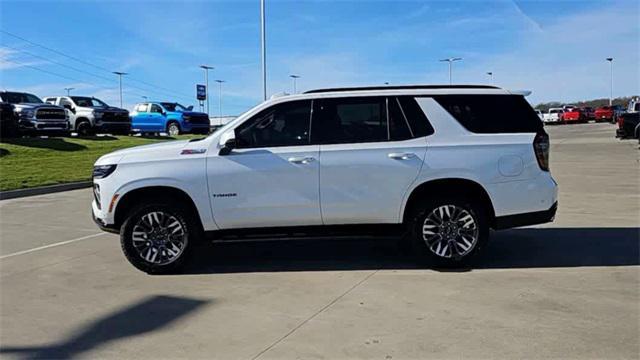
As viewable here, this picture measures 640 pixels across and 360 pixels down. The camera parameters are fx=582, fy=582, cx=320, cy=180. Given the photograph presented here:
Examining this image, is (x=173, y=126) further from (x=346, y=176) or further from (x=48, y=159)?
(x=346, y=176)

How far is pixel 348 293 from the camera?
5566 mm

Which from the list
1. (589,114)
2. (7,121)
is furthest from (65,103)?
(589,114)

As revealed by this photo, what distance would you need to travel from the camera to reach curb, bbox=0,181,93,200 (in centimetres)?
1376

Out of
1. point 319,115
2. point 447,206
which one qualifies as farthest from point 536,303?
point 319,115

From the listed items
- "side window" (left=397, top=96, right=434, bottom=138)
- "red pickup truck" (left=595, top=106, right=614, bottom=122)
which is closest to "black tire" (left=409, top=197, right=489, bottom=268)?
"side window" (left=397, top=96, right=434, bottom=138)

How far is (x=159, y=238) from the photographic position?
6.42 m

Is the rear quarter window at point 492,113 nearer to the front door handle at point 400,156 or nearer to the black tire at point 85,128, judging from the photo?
the front door handle at point 400,156

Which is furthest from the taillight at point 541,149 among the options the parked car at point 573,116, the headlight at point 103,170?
the parked car at point 573,116

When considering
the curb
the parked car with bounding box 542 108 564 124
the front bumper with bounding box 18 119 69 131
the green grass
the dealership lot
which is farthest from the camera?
the parked car with bounding box 542 108 564 124

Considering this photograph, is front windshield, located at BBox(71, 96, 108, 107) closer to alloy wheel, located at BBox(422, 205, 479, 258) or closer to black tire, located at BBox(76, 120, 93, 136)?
black tire, located at BBox(76, 120, 93, 136)

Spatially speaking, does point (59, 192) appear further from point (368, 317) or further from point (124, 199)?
point (368, 317)

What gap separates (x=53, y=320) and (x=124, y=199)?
1692 mm

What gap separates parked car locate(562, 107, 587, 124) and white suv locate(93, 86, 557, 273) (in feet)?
210

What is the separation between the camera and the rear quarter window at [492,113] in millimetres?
6383
